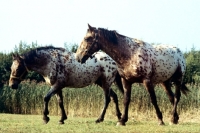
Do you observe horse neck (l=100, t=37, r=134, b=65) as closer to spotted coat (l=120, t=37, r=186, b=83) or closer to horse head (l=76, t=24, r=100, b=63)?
spotted coat (l=120, t=37, r=186, b=83)

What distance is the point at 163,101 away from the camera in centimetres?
2183

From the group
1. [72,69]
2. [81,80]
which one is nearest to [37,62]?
[72,69]

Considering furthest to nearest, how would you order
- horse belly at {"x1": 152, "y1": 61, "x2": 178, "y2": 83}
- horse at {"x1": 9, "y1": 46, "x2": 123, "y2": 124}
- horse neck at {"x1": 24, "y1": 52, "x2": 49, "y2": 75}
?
horse neck at {"x1": 24, "y1": 52, "x2": 49, "y2": 75}, horse at {"x1": 9, "y1": 46, "x2": 123, "y2": 124}, horse belly at {"x1": 152, "y1": 61, "x2": 178, "y2": 83}

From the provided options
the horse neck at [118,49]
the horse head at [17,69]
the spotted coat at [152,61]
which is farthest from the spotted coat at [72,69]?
the spotted coat at [152,61]

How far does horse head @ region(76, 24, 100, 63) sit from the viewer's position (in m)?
12.4

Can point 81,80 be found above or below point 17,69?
below

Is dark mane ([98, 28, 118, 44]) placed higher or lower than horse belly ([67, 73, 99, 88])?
higher

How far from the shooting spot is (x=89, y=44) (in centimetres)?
1239

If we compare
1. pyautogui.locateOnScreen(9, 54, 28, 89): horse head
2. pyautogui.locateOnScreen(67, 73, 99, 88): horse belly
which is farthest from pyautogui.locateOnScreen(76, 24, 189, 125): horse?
pyautogui.locateOnScreen(9, 54, 28, 89): horse head

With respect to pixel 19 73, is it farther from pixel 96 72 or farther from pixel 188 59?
pixel 188 59

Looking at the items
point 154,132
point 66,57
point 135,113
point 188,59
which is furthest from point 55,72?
point 188,59

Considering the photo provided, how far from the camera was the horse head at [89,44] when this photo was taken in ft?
40.6

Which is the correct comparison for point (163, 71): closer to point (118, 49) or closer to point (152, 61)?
point (152, 61)

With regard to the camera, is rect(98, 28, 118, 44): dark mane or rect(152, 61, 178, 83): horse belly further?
rect(152, 61, 178, 83): horse belly
